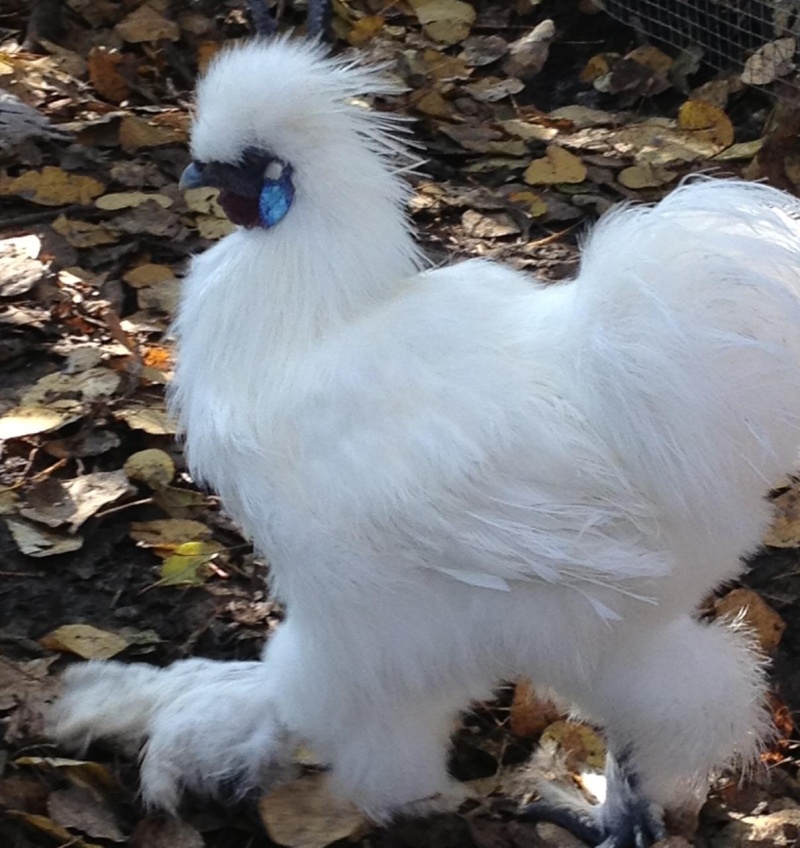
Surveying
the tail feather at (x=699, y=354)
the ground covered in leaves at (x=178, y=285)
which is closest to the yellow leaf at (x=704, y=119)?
the ground covered in leaves at (x=178, y=285)

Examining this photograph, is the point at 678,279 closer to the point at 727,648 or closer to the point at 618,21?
the point at 727,648

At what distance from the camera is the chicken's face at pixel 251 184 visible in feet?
6.50

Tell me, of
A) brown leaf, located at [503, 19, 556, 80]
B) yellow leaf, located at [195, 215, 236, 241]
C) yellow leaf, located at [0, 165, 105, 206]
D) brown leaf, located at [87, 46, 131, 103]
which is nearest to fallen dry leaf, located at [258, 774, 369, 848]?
yellow leaf, located at [195, 215, 236, 241]

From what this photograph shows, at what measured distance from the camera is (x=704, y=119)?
3.90m

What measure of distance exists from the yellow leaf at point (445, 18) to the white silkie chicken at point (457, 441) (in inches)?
92.4

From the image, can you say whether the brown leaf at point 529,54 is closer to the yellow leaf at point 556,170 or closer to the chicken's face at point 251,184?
the yellow leaf at point 556,170

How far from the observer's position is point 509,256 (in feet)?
11.3

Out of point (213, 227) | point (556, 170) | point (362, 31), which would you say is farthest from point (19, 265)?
point (362, 31)

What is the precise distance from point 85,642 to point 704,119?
2.47 metres

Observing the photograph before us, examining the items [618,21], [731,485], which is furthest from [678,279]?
[618,21]

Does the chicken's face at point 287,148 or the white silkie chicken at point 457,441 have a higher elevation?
the chicken's face at point 287,148

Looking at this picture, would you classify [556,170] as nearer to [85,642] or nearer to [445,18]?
[445,18]

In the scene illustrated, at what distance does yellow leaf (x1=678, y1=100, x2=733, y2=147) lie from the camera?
152 inches

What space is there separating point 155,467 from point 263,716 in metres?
0.72
